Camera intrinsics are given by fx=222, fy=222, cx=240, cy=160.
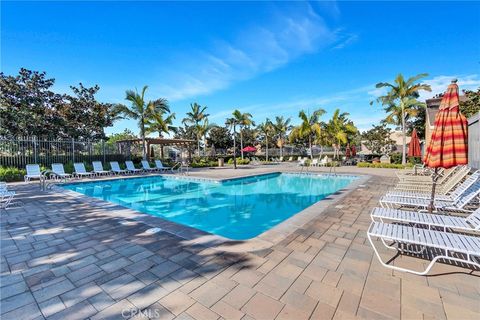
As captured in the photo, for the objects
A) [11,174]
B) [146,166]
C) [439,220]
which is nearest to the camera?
[439,220]

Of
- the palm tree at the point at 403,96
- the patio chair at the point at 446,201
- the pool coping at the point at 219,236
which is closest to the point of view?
the pool coping at the point at 219,236

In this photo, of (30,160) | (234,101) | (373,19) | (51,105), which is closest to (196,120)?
(234,101)

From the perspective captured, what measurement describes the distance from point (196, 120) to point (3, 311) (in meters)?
26.6

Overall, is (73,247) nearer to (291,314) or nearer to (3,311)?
(3,311)

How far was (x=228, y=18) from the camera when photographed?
10.0 metres

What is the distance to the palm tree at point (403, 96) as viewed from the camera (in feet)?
58.3

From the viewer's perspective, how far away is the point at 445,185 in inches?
216

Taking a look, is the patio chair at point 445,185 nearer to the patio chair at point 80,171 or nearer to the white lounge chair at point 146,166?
the white lounge chair at point 146,166

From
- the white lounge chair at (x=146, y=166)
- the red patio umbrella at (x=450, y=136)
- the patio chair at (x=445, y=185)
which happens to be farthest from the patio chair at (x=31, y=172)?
the patio chair at (x=445, y=185)

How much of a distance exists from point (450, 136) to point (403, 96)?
18805mm

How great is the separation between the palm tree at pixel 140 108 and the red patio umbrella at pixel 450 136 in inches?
676

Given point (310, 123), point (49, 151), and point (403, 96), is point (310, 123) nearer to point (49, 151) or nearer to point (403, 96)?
point (403, 96)

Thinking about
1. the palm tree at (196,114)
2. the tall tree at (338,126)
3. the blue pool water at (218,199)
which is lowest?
the blue pool water at (218,199)

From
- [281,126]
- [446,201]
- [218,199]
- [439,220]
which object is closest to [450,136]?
[439,220]
